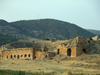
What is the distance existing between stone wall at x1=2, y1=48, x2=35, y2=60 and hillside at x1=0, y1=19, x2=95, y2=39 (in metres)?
66.1

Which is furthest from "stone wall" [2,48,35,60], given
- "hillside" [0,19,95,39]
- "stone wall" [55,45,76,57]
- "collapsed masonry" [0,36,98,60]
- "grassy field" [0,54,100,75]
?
"hillside" [0,19,95,39]

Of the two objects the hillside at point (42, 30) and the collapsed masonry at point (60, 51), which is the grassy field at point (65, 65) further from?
the hillside at point (42, 30)

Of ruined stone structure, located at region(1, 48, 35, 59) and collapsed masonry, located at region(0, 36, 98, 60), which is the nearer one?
collapsed masonry, located at region(0, 36, 98, 60)

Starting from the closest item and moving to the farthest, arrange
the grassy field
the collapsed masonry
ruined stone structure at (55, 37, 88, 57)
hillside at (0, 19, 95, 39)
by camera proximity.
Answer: the grassy field, ruined stone structure at (55, 37, 88, 57), the collapsed masonry, hillside at (0, 19, 95, 39)

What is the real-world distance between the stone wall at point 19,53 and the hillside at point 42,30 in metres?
66.1

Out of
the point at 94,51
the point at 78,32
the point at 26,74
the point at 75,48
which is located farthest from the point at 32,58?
the point at 78,32

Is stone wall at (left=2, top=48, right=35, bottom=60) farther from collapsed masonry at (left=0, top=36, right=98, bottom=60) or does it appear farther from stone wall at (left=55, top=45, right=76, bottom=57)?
stone wall at (left=55, top=45, right=76, bottom=57)

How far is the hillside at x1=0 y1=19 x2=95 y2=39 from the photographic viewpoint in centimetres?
11725

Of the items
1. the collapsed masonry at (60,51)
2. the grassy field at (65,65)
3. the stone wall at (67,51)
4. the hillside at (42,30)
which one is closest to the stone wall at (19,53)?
the collapsed masonry at (60,51)

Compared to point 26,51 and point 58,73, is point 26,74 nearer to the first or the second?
point 58,73

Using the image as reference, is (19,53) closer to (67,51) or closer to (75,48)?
(67,51)

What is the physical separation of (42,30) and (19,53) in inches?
3539

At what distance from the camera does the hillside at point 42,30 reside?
385 ft

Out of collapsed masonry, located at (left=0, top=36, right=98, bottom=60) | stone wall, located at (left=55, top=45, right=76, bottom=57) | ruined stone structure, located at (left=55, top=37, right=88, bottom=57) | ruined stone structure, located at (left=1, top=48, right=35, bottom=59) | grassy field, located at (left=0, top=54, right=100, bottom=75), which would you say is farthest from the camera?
ruined stone structure, located at (left=1, top=48, right=35, bottom=59)
